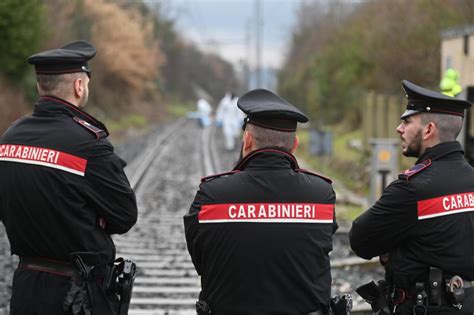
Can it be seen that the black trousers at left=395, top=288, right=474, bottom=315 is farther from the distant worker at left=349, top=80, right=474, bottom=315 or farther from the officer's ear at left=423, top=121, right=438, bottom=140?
the officer's ear at left=423, top=121, right=438, bottom=140

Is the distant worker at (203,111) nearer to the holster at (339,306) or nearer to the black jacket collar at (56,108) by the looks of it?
the black jacket collar at (56,108)

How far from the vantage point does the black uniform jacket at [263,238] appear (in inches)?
156

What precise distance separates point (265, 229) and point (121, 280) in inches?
39.8

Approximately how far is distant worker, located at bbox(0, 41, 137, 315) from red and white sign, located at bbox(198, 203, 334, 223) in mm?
746

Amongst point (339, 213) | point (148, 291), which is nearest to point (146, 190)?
point (339, 213)

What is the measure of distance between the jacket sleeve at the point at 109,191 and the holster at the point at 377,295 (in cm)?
143

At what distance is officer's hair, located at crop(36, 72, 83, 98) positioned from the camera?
15.0ft

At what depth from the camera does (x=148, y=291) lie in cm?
859

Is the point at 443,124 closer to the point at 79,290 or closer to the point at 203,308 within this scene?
the point at 203,308

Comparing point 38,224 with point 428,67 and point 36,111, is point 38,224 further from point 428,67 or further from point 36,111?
point 428,67

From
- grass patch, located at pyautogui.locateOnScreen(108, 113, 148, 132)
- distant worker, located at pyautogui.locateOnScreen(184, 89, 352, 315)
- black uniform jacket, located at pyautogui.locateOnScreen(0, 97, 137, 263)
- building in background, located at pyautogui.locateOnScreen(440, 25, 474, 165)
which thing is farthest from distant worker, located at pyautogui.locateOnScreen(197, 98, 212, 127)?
distant worker, located at pyautogui.locateOnScreen(184, 89, 352, 315)

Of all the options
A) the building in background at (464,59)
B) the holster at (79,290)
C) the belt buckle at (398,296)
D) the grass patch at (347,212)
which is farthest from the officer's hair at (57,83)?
the grass patch at (347,212)

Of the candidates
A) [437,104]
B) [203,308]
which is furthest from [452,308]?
[203,308]

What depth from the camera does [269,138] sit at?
411 cm
